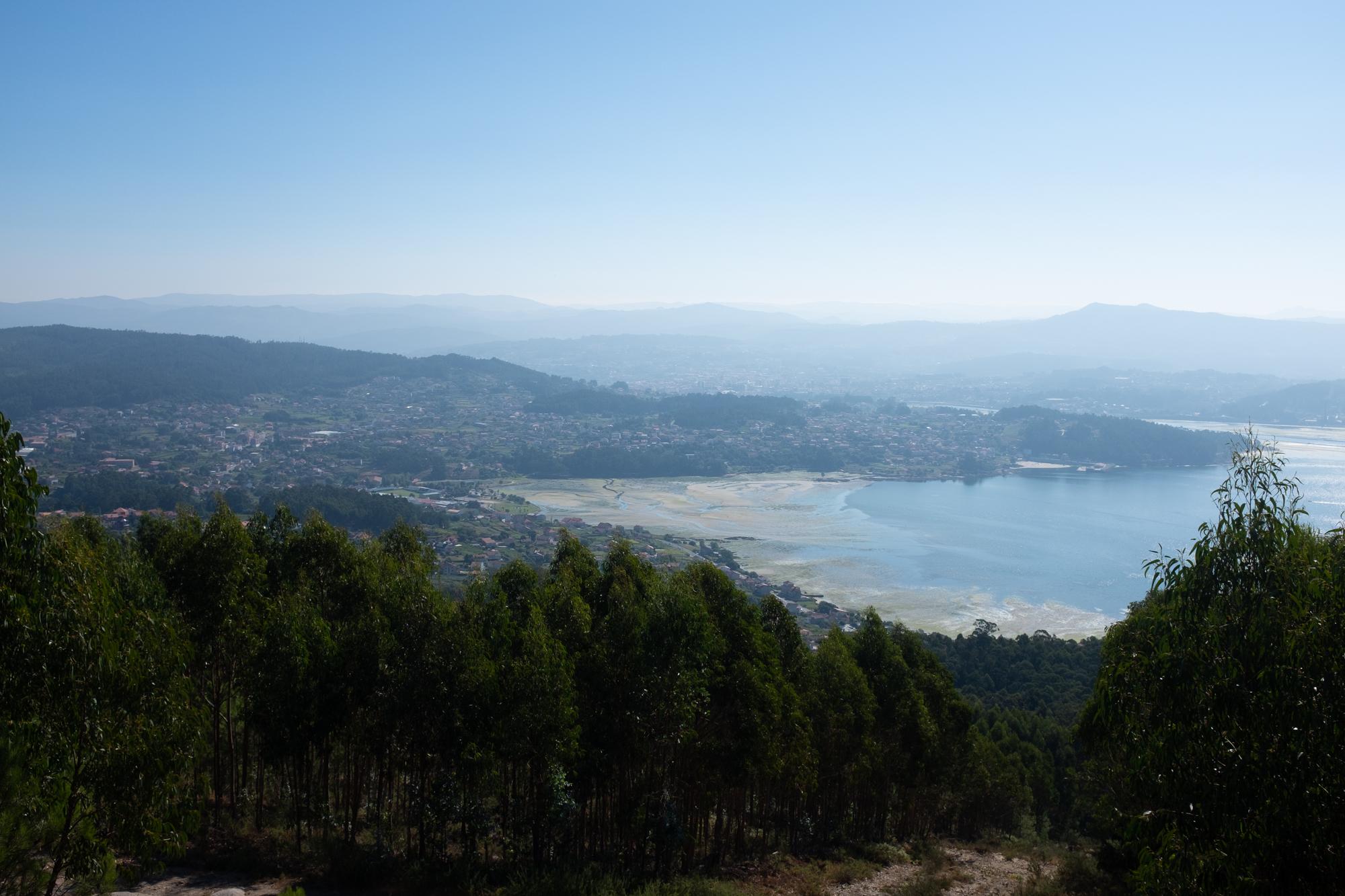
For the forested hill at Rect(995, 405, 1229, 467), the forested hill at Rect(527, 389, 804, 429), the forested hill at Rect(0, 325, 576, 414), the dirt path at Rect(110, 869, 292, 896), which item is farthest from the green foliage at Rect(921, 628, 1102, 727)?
the forested hill at Rect(0, 325, 576, 414)

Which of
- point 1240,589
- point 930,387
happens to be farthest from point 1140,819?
point 930,387

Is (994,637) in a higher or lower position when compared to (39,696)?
lower

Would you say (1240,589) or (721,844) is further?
(721,844)

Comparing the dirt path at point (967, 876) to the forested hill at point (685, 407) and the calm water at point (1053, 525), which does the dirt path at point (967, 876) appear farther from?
the forested hill at point (685, 407)

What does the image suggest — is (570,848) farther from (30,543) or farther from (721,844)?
(30,543)

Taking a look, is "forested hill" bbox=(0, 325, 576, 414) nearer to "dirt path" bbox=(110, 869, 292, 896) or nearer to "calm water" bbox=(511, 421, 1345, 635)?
"calm water" bbox=(511, 421, 1345, 635)

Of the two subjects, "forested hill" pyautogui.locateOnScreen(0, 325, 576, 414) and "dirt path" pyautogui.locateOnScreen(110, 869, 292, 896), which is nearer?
"dirt path" pyautogui.locateOnScreen(110, 869, 292, 896)

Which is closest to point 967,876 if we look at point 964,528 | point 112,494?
point 964,528

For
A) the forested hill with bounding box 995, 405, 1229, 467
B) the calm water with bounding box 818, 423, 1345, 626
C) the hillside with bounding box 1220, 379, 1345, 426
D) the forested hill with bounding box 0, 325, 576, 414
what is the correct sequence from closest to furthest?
1. the calm water with bounding box 818, 423, 1345, 626
2. the forested hill with bounding box 995, 405, 1229, 467
3. the forested hill with bounding box 0, 325, 576, 414
4. the hillside with bounding box 1220, 379, 1345, 426
